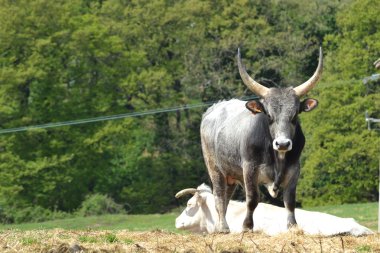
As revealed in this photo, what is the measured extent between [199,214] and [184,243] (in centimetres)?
877

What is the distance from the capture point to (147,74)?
223 feet

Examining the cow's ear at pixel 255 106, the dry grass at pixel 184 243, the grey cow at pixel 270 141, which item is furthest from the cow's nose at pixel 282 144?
the dry grass at pixel 184 243

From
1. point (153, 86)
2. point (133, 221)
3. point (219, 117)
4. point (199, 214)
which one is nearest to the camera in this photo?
point (219, 117)

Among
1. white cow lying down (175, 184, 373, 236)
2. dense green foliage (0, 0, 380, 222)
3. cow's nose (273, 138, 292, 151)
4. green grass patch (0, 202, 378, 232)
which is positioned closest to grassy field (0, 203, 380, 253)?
cow's nose (273, 138, 292, 151)

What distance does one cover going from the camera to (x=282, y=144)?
14.3 meters

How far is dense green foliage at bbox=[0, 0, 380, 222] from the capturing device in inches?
2462

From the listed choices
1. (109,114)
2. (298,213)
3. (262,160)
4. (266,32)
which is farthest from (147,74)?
(262,160)

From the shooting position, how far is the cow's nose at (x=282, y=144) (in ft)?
46.8

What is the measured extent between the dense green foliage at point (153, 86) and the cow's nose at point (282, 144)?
146 ft

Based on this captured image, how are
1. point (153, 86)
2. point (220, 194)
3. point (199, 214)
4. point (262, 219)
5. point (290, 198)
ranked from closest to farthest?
point (290, 198) < point (220, 194) < point (262, 219) < point (199, 214) < point (153, 86)

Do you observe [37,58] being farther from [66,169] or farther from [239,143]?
[239,143]

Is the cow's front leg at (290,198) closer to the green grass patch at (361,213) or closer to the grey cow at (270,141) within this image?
the grey cow at (270,141)

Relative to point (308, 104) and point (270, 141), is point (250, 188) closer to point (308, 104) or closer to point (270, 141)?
point (270, 141)

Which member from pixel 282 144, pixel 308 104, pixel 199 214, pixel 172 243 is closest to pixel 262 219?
pixel 199 214
